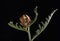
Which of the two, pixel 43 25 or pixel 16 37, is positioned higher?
pixel 43 25

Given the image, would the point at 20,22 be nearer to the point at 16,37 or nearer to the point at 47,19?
the point at 47,19

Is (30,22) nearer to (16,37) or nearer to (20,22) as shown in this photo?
(20,22)

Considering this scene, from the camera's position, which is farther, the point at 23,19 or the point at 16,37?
the point at 16,37

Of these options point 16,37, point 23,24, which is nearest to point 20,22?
point 23,24

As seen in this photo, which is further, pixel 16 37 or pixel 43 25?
pixel 16 37

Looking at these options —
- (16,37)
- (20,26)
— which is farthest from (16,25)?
(16,37)

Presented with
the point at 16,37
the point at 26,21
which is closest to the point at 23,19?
the point at 26,21

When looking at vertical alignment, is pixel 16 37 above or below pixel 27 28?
below
